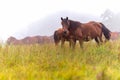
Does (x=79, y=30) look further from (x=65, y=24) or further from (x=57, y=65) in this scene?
(x=57, y=65)

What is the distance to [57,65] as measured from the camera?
9.98m

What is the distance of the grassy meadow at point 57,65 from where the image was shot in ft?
27.9

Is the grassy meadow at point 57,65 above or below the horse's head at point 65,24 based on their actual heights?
below

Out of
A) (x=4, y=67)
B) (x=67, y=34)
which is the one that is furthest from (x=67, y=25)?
(x=4, y=67)

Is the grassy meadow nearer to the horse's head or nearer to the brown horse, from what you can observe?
the horse's head

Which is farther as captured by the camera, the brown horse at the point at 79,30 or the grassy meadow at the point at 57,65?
the brown horse at the point at 79,30

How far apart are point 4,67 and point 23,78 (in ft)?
5.31

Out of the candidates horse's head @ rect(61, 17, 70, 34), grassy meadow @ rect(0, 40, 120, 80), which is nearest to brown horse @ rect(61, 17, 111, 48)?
horse's head @ rect(61, 17, 70, 34)

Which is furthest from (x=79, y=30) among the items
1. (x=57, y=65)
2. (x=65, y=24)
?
(x=57, y=65)

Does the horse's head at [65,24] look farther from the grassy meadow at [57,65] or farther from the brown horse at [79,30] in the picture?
the grassy meadow at [57,65]

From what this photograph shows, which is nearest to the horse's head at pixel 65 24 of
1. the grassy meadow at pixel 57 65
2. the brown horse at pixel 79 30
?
the brown horse at pixel 79 30

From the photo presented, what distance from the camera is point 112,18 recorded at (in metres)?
94.8

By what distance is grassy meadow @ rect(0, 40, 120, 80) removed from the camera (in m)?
8.49

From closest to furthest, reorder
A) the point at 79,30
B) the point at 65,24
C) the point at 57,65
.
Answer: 1. the point at 57,65
2. the point at 65,24
3. the point at 79,30
